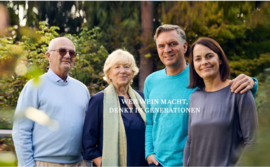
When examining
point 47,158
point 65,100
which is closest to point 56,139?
point 47,158

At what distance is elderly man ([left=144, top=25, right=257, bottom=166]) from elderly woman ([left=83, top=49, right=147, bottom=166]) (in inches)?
6.3

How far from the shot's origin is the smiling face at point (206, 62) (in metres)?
2.15

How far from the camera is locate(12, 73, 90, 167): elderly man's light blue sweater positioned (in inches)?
94.6

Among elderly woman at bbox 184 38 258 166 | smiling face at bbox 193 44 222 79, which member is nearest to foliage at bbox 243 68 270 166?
elderly woman at bbox 184 38 258 166

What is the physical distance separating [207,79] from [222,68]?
16 centimetres

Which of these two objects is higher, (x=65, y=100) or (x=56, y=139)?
(x=65, y=100)

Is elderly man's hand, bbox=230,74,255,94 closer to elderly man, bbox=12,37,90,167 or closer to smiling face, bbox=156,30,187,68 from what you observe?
smiling face, bbox=156,30,187,68

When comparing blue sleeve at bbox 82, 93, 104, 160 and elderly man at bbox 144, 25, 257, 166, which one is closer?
elderly man at bbox 144, 25, 257, 166

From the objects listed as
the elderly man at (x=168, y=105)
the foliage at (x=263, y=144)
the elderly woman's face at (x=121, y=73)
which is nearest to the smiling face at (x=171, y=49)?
the elderly man at (x=168, y=105)

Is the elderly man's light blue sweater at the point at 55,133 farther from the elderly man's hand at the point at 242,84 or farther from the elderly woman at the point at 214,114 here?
the elderly man's hand at the point at 242,84

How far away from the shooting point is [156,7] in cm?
1062

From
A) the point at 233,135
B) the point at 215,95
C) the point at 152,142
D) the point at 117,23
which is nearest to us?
the point at 233,135

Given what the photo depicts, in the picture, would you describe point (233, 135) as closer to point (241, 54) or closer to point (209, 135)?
point (209, 135)

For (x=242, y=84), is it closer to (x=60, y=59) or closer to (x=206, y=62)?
(x=206, y=62)
